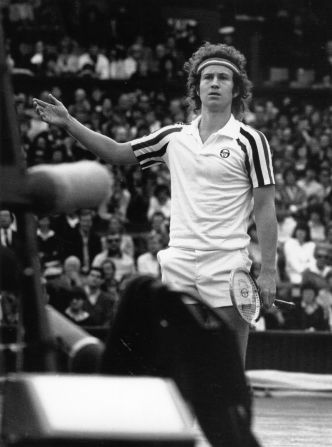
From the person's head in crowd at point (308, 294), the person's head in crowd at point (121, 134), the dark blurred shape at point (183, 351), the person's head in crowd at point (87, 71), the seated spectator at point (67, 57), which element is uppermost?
the seated spectator at point (67, 57)

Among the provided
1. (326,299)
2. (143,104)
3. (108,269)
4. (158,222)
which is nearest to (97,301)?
(108,269)

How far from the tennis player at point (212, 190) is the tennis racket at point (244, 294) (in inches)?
3.0

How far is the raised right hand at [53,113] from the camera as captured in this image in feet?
21.0

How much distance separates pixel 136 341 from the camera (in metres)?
4.13

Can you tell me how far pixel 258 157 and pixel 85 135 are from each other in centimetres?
90

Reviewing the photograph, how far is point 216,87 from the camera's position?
7.02 meters

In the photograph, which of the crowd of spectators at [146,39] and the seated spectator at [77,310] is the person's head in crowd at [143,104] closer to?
the crowd of spectators at [146,39]

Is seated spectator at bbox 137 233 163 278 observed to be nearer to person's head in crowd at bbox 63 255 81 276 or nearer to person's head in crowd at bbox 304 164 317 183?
person's head in crowd at bbox 63 255 81 276

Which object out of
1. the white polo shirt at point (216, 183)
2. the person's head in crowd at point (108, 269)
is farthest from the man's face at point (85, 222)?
the white polo shirt at point (216, 183)

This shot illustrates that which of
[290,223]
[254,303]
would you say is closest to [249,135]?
[254,303]

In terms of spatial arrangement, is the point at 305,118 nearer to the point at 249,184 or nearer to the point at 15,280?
the point at 249,184

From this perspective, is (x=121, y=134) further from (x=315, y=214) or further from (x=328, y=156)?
(x=328, y=156)

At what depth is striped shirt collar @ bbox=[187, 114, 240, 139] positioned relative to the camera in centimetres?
689

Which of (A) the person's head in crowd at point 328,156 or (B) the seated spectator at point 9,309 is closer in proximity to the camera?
(B) the seated spectator at point 9,309
